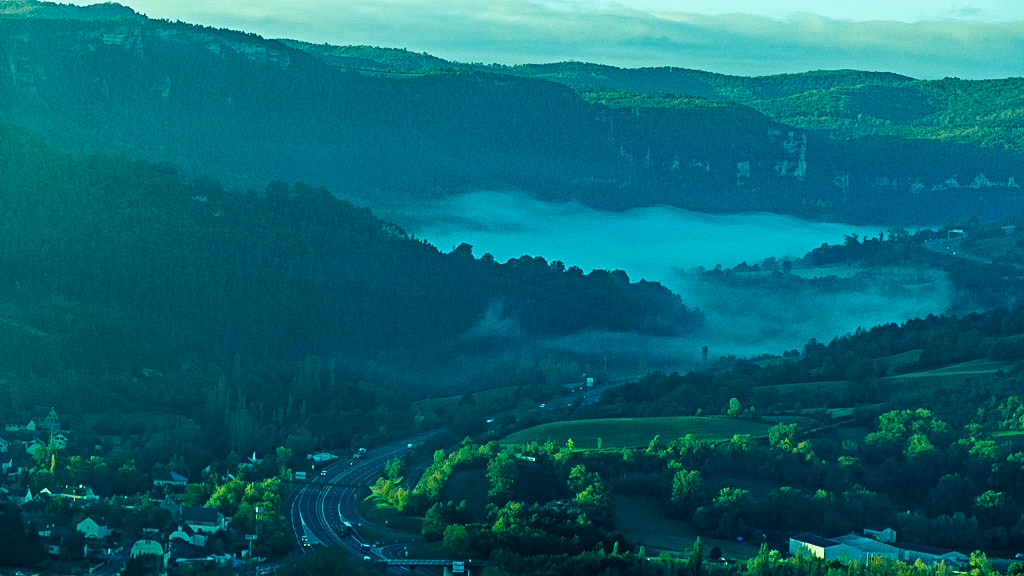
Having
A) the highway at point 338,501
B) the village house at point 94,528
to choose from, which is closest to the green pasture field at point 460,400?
the highway at point 338,501

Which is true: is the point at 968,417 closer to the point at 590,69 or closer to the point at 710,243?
the point at 710,243

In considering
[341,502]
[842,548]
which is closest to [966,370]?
[842,548]

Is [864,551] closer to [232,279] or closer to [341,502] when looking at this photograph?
[341,502]

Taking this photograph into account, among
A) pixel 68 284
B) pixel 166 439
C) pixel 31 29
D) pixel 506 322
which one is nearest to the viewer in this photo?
pixel 166 439

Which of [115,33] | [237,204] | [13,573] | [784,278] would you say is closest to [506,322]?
[237,204]

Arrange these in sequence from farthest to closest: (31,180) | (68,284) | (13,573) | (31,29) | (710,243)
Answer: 1. (710,243)
2. (31,29)
3. (31,180)
4. (68,284)
5. (13,573)

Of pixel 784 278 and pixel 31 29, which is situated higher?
pixel 31 29
